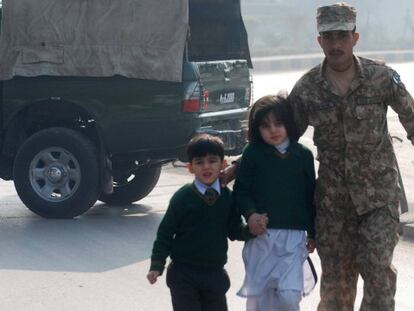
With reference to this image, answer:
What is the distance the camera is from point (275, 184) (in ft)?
16.4

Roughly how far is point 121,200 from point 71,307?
13.4 ft

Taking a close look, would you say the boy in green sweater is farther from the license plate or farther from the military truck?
the license plate

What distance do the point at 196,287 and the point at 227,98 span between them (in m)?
5.63

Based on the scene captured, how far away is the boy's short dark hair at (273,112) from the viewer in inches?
198

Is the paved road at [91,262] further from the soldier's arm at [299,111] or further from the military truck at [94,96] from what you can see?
the soldier's arm at [299,111]

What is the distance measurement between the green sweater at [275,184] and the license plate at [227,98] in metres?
5.24

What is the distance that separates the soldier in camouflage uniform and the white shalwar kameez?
10.5 inches

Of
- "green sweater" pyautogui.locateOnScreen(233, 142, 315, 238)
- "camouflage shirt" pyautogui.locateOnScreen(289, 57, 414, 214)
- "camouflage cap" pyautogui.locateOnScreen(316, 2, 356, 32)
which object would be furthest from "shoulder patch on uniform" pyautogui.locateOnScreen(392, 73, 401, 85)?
"green sweater" pyautogui.locateOnScreen(233, 142, 315, 238)

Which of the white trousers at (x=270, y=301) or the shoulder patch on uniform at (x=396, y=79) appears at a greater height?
the shoulder patch on uniform at (x=396, y=79)

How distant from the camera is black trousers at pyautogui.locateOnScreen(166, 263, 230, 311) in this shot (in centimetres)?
490

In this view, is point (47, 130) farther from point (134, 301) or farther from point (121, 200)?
point (134, 301)

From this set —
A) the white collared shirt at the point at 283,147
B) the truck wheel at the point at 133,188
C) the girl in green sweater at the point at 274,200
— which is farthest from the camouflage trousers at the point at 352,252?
the truck wheel at the point at 133,188

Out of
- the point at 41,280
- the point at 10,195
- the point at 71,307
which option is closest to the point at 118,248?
the point at 41,280

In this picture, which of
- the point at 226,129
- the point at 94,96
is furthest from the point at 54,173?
the point at 226,129
